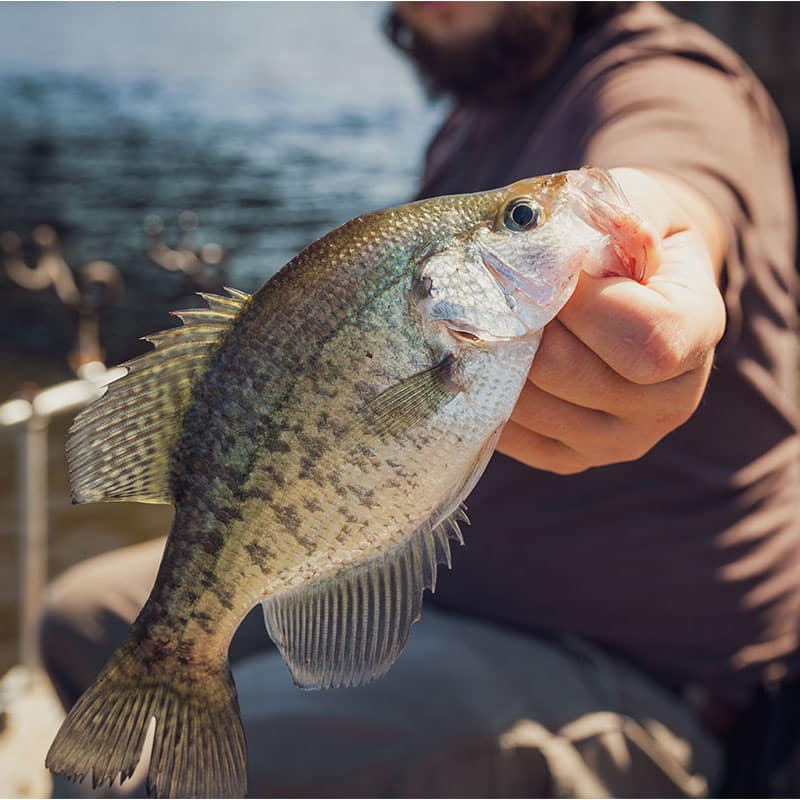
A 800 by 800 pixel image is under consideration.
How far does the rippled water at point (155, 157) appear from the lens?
11.7 m

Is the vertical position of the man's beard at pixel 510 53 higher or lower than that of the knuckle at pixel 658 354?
lower

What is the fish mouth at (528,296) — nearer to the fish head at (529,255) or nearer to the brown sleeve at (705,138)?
the fish head at (529,255)

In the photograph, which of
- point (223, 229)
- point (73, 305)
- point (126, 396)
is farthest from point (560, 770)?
point (223, 229)

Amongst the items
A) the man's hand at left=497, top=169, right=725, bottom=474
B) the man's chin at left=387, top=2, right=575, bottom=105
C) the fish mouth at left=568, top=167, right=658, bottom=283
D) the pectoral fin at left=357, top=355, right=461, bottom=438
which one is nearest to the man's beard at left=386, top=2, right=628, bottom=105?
the man's chin at left=387, top=2, right=575, bottom=105

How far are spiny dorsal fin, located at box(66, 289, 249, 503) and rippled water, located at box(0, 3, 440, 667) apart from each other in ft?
18.2

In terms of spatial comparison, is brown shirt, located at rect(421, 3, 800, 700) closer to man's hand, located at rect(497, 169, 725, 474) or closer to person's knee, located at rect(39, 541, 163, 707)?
man's hand, located at rect(497, 169, 725, 474)

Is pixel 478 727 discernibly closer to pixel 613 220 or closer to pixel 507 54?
pixel 613 220

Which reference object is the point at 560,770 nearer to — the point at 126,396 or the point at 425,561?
the point at 425,561

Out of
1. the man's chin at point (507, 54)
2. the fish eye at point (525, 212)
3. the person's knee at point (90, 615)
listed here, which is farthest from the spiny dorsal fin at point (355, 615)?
the man's chin at point (507, 54)

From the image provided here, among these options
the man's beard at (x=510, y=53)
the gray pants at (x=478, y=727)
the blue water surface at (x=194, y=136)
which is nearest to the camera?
the gray pants at (x=478, y=727)

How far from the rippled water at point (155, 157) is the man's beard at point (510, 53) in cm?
514

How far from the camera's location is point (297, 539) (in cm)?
118

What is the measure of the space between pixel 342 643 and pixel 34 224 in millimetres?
15541

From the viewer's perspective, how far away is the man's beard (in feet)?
7.73
